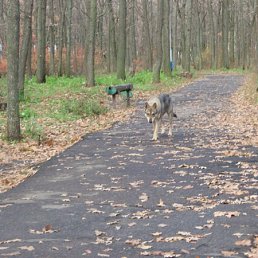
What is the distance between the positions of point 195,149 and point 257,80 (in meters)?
17.5

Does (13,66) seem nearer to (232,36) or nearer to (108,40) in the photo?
(108,40)

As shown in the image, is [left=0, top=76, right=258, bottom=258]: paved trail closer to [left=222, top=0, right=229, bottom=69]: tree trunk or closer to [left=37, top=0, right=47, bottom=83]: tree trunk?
[left=37, top=0, right=47, bottom=83]: tree trunk

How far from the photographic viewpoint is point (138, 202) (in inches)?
313

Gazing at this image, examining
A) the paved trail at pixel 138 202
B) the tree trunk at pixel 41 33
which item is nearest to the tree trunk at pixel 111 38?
the tree trunk at pixel 41 33

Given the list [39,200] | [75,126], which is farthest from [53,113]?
[39,200]

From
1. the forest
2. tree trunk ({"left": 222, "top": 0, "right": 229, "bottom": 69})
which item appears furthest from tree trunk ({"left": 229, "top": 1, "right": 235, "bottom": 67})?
tree trunk ({"left": 222, "top": 0, "right": 229, "bottom": 69})

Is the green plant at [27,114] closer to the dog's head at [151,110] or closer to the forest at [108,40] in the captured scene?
the forest at [108,40]

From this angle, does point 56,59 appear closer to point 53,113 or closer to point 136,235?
point 53,113

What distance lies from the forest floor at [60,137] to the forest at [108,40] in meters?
1.02

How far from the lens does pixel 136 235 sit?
6.36 m

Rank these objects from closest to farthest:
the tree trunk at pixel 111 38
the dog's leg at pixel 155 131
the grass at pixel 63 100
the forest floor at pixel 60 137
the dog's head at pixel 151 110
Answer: the forest floor at pixel 60 137 → the dog's head at pixel 151 110 → the dog's leg at pixel 155 131 → the grass at pixel 63 100 → the tree trunk at pixel 111 38

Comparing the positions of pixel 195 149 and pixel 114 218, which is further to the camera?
pixel 195 149

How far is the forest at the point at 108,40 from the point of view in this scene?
14234 mm

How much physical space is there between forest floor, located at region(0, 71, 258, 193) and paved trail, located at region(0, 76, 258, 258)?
47 cm
